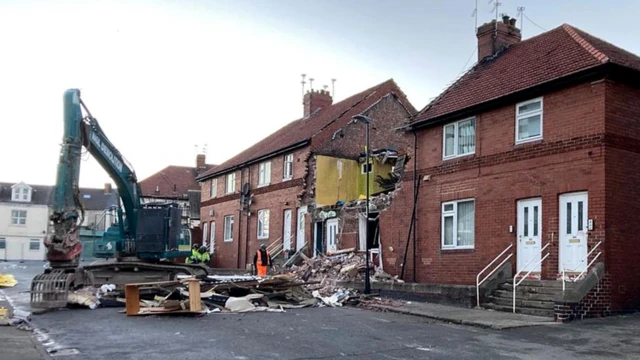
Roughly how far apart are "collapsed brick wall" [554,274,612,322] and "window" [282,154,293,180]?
740 inches

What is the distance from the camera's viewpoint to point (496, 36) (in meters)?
22.5

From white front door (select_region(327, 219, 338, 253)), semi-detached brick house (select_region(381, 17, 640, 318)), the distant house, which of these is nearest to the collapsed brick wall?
semi-detached brick house (select_region(381, 17, 640, 318))

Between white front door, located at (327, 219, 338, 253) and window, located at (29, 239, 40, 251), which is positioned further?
window, located at (29, 239, 40, 251)

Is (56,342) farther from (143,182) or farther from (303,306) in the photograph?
(143,182)

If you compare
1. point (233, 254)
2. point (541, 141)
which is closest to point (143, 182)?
point (233, 254)

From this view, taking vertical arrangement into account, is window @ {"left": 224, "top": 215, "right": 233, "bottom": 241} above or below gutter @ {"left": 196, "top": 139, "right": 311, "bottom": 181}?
below

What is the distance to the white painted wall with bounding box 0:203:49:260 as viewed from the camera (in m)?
63.3

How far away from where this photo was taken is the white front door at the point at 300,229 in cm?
2953

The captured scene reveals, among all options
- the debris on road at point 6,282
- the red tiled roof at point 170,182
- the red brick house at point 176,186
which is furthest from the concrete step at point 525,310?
the red tiled roof at point 170,182

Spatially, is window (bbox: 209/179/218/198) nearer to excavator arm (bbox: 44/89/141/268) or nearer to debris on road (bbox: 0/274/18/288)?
debris on road (bbox: 0/274/18/288)

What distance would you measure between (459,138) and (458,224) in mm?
2817

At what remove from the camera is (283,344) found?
34.7 ft

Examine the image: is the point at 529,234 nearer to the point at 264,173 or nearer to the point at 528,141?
the point at 528,141

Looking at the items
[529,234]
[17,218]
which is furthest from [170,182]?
[529,234]
